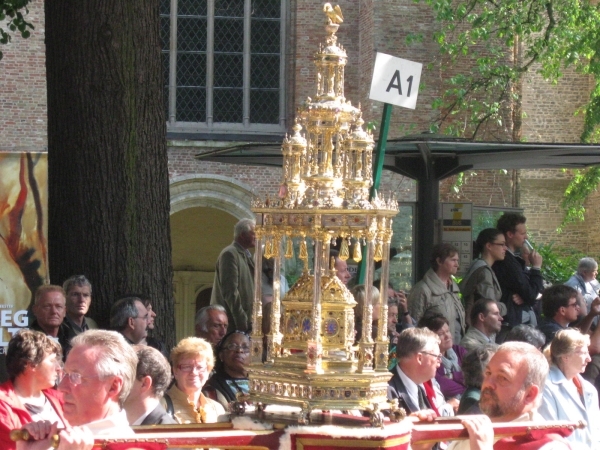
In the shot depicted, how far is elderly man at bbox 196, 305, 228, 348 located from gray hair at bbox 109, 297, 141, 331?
0.61 m

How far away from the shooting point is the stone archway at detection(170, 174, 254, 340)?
21.9m

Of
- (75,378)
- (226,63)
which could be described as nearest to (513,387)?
(75,378)

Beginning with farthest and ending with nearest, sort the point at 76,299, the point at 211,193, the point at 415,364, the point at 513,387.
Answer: the point at 211,193
the point at 76,299
the point at 415,364
the point at 513,387

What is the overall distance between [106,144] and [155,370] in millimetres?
3387

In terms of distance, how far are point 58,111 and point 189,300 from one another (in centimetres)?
1409

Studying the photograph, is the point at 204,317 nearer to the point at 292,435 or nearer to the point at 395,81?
the point at 395,81

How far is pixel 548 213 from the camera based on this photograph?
2511cm

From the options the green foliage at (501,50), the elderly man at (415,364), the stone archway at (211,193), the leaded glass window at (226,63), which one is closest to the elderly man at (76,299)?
the elderly man at (415,364)

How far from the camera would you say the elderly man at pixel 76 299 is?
8383 millimetres

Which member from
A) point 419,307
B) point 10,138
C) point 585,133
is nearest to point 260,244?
point 419,307

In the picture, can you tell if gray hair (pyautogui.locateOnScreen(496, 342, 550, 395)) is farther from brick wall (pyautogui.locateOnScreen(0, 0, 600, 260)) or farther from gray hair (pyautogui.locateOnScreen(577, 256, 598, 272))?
brick wall (pyautogui.locateOnScreen(0, 0, 600, 260))

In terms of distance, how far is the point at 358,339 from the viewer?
6746 millimetres

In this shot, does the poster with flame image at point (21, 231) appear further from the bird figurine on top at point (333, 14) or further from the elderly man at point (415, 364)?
the bird figurine on top at point (333, 14)

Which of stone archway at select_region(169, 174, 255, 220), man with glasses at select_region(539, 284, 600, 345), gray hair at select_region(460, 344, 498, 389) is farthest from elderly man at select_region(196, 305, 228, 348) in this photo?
stone archway at select_region(169, 174, 255, 220)
